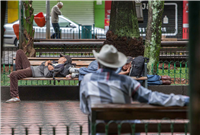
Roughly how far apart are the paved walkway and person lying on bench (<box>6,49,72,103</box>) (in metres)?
0.36

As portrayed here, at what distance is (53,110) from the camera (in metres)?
6.84

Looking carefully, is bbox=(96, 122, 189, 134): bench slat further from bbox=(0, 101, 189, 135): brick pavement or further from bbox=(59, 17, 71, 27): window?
bbox=(59, 17, 71, 27): window

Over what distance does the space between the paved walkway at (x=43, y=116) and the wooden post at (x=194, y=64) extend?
3.33 m

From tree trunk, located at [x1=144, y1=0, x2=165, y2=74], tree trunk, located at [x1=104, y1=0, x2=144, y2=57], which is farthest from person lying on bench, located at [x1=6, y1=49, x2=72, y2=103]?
tree trunk, located at [x1=144, y1=0, x2=165, y2=74]

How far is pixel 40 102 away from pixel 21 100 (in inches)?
21.1

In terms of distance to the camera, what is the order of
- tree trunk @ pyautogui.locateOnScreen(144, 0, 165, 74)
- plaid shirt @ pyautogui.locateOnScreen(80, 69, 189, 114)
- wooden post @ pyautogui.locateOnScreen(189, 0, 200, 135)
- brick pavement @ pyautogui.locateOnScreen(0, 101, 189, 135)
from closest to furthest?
wooden post @ pyautogui.locateOnScreen(189, 0, 200, 135)
plaid shirt @ pyautogui.locateOnScreen(80, 69, 189, 114)
brick pavement @ pyautogui.locateOnScreen(0, 101, 189, 135)
tree trunk @ pyautogui.locateOnScreen(144, 0, 165, 74)

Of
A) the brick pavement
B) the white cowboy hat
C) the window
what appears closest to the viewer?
the white cowboy hat

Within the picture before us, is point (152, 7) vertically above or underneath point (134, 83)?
above

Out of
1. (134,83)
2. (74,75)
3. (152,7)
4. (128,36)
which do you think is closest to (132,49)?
(128,36)

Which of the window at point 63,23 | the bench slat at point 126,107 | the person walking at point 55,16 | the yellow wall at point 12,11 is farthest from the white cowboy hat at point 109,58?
the yellow wall at point 12,11

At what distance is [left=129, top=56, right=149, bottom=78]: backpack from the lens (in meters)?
7.56

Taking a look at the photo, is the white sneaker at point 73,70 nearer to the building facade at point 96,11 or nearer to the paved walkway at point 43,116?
the paved walkway at point 43,116

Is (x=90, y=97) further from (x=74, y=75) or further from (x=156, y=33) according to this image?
(x=156, y=33)

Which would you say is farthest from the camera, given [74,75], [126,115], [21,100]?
[21,100]
